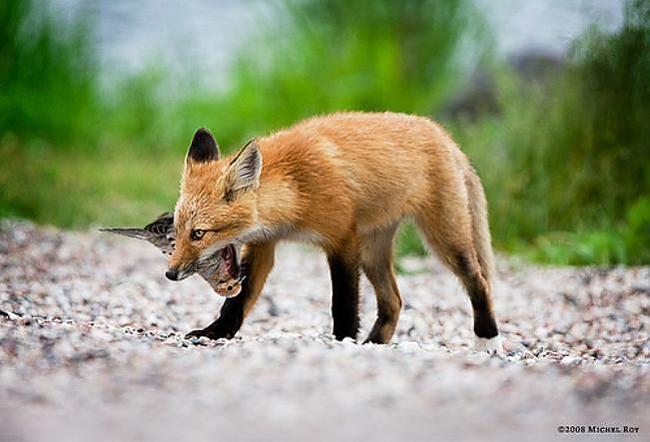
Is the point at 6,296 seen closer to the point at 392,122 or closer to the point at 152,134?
the point at 392,122

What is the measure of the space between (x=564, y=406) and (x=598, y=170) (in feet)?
18.3

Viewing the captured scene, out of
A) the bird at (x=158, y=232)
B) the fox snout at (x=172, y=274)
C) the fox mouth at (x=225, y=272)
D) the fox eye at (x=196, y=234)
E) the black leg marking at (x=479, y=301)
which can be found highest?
the fox eye at (x=196, y=234)

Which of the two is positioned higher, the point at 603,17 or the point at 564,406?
the point at 603,17

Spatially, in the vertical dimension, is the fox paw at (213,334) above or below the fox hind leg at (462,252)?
below

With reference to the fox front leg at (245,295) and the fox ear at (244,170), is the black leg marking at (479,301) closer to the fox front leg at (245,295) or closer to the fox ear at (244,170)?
the fox front leg at (245,295)

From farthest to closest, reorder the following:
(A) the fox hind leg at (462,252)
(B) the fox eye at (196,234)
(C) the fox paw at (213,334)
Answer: (A) the fox hind leg at (462,252)
(C) the fox paw at (213,334)
(B) the fox eye at (196,234)

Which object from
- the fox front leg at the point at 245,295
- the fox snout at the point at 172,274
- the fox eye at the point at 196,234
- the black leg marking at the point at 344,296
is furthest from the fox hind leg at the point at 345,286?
the fox snout at the point at 172,274

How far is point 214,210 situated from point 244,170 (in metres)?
0.23

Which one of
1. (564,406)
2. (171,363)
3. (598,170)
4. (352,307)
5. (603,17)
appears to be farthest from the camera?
(603,17)

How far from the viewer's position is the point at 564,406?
9.90 ft

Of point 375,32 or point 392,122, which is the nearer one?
point 392,122

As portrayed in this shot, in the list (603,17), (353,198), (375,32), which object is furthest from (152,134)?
(353,198)

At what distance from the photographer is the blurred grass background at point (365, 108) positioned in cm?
824

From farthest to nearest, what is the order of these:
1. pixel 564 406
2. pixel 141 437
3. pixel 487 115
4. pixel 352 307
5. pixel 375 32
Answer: pixel 375 32 < pixel 487 115 < pixel 352 307 < pixel 564 406 < pixel 141 437
